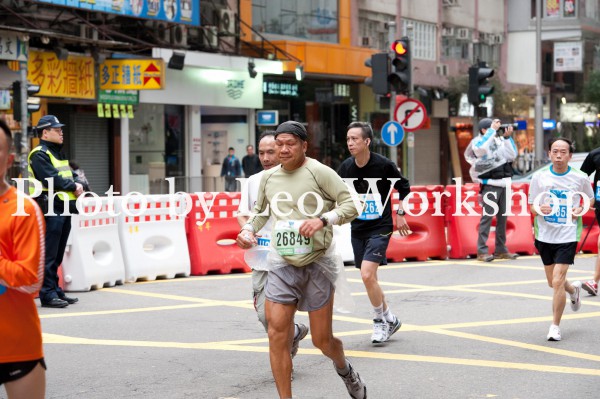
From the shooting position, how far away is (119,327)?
1045 centimetres

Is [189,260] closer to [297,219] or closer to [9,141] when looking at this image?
[297,219]

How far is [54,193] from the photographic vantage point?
11.6 metres

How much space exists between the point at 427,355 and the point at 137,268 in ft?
20.5

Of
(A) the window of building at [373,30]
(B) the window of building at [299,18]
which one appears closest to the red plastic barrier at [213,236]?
(B) the window of building at [299,18]

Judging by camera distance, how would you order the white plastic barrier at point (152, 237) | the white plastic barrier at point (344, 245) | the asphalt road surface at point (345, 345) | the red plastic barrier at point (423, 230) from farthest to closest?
the red plastic barrier at point (423, 230)
the white plastic barrier at point (344, 245)
the white plastic barrier at point (152, 237)
the asphalt road surface at point (345, 345)

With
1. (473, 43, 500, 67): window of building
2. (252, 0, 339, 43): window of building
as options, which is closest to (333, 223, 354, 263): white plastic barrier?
(252, 0, 339, 43): window of building

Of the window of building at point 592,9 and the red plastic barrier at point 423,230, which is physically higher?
the window of building at point 592,9

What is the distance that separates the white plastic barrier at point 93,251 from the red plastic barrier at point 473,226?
214 inches

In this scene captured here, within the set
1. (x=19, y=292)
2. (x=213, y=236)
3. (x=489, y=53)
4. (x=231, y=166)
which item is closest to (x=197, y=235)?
(x=213, y=236)

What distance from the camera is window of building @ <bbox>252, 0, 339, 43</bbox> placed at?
34.5 metres

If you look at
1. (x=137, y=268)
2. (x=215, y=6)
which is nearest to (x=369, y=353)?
(x=137, y=268)

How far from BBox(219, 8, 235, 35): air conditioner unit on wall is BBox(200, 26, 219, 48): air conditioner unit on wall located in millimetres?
273

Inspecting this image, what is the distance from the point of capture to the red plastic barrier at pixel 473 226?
56.2 feet

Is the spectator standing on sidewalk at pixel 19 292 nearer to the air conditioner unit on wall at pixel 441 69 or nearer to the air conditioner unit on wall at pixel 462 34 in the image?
the air conditioner unit on wall at pixel 441 69
